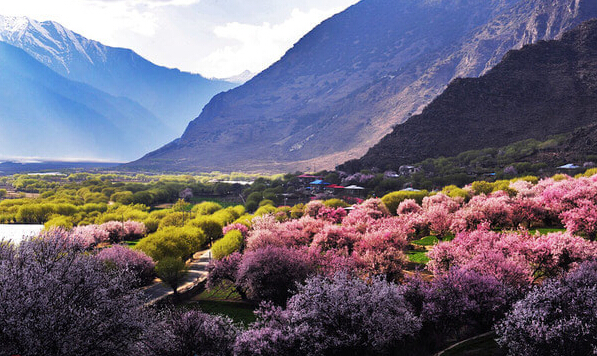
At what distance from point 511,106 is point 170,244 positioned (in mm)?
118586

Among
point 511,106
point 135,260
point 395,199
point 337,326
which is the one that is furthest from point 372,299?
point 511,106

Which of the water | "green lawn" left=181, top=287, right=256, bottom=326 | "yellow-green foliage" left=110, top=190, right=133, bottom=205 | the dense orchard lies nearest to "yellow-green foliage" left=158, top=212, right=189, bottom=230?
the water

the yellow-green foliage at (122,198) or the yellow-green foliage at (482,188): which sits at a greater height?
the yellow-green foliage at (482,188)

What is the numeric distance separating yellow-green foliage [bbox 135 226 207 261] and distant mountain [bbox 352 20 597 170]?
79629mm

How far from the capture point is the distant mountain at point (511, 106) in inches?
4198

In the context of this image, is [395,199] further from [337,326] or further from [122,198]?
[122,198]

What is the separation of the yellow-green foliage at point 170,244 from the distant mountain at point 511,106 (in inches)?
3135

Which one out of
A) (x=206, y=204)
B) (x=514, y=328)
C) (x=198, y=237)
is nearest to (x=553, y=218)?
(x=514, y=328)

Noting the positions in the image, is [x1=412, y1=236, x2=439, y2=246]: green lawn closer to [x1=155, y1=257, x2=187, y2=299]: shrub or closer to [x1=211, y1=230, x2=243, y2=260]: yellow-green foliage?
[x1=211, y1=230, x2=243, y2=260]: yellow-green foliage

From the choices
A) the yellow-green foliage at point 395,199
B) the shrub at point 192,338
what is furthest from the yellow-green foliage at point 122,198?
the shrub at point 192,338

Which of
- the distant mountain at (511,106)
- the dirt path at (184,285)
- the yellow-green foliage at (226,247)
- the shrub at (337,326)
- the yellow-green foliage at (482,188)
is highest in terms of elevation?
the distant mountain at (511,106)

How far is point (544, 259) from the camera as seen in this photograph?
20438 mm

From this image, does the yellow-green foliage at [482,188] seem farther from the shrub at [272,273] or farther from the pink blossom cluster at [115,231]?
the pink blossom cluster at [115,231]

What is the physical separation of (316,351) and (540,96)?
426 ft
